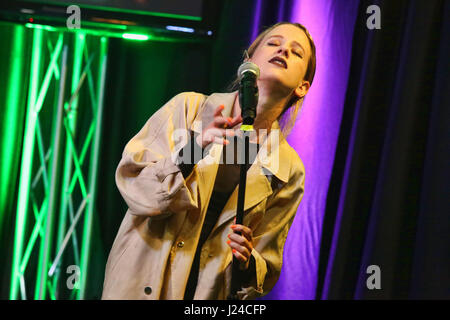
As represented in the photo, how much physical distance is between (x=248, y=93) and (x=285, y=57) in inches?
20.2

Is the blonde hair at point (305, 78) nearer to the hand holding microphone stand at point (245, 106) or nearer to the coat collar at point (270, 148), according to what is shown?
the coat collar at point (270, 148)

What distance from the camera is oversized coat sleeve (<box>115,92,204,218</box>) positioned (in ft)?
5.13

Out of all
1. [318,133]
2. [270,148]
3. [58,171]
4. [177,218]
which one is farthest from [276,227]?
[58,171]

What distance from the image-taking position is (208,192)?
1.72 m

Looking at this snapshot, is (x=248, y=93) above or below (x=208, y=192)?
above

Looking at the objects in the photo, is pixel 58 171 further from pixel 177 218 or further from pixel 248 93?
pixel 248 93

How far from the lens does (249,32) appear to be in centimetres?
310

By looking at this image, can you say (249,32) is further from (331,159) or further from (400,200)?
(400,200)

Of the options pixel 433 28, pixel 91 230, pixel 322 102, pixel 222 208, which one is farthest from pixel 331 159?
pixel 91 230

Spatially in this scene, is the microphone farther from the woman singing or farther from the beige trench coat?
the beige trench coat

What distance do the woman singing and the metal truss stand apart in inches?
50.2

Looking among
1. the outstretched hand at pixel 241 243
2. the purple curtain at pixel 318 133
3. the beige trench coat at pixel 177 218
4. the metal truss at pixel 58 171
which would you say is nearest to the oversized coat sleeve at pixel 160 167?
the beige trench coat at pixel 177 218

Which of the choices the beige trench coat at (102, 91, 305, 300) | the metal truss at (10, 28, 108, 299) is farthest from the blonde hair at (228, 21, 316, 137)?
Answer: the metal truss at (10, 28, 108, 299)

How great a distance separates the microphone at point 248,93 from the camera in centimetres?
138
